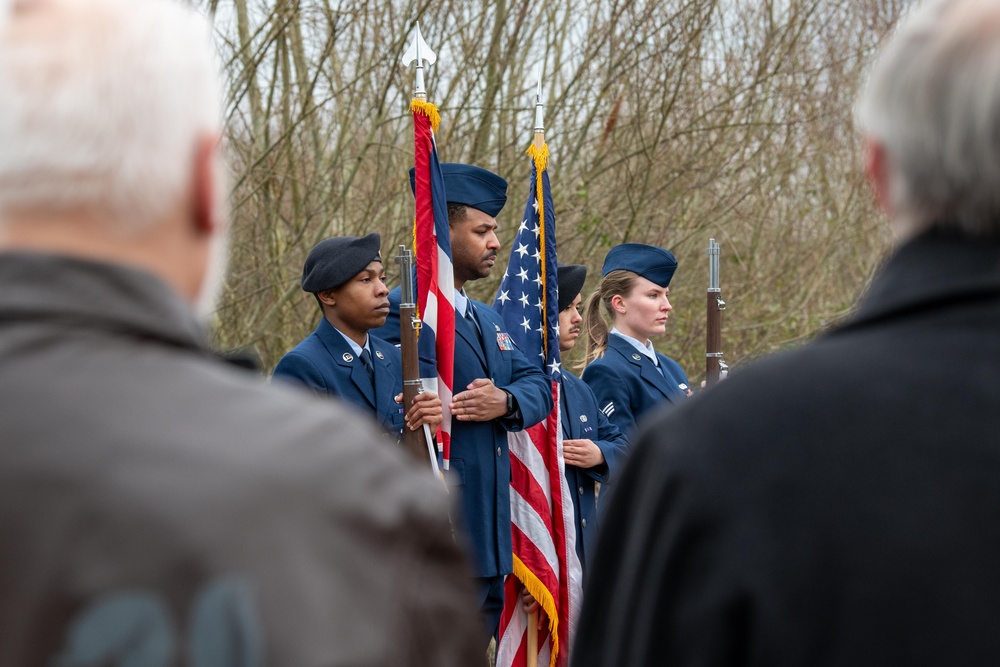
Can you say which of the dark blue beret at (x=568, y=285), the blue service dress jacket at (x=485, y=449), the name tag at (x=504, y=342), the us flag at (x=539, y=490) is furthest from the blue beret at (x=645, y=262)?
the blue service dress jacket at (x=485, y=449)

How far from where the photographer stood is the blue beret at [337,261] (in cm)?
457

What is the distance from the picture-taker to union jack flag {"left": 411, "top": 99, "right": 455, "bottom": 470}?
4523 mm

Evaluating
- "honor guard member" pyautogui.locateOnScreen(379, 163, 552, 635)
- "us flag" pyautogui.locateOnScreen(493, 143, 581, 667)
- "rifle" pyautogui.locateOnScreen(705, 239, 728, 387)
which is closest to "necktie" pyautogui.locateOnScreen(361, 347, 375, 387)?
"honor guard member" pyautogui.locateOnScreen(379, 163, 552, 635)

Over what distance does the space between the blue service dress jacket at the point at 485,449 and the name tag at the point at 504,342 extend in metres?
0.06

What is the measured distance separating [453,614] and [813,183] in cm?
1299

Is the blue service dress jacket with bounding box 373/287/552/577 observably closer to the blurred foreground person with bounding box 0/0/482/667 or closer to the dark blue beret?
the dark blue beret

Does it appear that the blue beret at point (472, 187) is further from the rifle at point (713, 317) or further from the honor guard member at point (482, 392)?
the rifle at point (713, 317)

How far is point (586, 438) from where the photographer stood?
17.7 ft

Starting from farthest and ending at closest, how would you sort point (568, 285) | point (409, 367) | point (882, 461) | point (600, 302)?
point (600, 302)
point (568, 285)
point (409, 367)
point (882, 461)

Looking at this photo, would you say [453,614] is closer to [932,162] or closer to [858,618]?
[858,618]

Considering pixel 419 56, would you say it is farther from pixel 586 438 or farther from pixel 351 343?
Answer: pixel 586 438

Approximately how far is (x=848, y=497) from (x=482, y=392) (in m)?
3.22

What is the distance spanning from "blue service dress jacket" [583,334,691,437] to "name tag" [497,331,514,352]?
0.62 meters

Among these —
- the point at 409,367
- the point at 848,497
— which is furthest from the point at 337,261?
the point at 848,497
